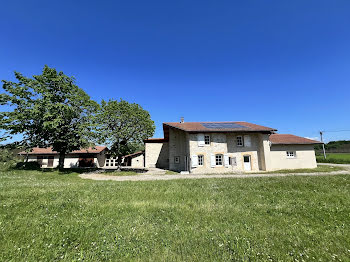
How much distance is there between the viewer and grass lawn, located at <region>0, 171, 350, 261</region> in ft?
10.5

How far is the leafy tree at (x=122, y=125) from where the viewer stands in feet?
70.1

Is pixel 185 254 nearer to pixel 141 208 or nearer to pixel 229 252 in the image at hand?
pixel 229 252

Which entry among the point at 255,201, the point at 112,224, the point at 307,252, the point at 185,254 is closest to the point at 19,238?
the point at 112,224

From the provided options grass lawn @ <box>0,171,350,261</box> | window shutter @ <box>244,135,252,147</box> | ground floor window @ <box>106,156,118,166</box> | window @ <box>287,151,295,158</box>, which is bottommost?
grass lawn @ <box>0,171,350,261</box>

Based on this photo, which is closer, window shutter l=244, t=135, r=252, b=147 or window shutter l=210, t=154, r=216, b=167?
Result: window shutter l=210, t=154, r=216, b=167

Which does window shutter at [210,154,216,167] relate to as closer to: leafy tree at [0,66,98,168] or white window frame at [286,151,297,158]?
white window frame at [286,151,297,158]

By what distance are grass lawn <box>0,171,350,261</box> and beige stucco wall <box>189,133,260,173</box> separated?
44.9 feet

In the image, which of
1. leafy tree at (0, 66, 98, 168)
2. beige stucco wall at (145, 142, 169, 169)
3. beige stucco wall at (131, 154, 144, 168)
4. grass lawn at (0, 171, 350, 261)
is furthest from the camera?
beige stucco wall at (131, 154, 144, 168)

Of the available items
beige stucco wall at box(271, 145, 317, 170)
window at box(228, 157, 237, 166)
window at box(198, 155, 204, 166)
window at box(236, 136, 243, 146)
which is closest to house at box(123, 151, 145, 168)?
window at box(198, 155, 204, 166)

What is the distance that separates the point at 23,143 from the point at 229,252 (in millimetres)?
25867

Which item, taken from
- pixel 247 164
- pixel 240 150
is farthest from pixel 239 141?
pixel 247 164

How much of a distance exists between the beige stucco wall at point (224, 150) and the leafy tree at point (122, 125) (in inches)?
284

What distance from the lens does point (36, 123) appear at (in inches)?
776

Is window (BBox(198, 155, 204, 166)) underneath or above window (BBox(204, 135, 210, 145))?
underneath
